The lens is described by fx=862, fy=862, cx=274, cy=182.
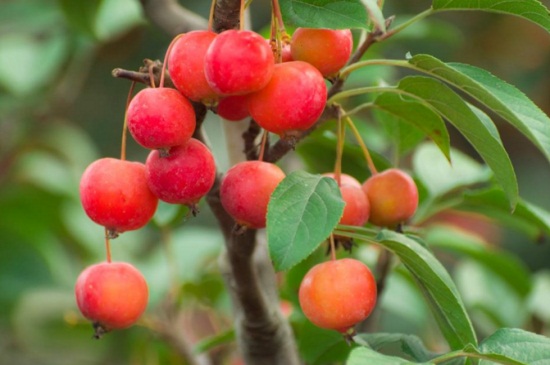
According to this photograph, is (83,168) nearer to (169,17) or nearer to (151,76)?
(169,17)

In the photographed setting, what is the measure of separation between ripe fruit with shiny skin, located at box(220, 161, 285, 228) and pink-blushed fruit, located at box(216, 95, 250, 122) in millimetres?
43

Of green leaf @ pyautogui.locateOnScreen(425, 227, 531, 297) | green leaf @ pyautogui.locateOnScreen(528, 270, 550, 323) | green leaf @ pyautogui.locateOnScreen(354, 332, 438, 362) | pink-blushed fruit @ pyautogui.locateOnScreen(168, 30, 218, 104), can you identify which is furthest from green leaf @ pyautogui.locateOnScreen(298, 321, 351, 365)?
green leaf @ pyautogui.locateOnScreen(528, 270, 550, 323)

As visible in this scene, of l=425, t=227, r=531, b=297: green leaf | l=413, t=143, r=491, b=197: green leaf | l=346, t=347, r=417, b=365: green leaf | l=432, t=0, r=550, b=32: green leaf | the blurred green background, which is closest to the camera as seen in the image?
l=346, t=347, r=417, b=365: green leaf

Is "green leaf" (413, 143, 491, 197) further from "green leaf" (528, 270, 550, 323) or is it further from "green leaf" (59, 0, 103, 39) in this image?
"green leaf" (59, 0, 103, 39)

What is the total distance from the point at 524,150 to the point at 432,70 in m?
1.95

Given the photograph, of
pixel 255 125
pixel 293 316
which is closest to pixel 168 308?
pixel 293 316

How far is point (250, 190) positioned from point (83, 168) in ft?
4.46

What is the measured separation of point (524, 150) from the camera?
8.39ft

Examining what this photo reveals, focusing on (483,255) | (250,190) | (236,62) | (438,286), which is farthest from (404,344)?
(483,255)

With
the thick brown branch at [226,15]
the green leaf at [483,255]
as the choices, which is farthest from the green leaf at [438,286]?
the green leaf at [483,255]

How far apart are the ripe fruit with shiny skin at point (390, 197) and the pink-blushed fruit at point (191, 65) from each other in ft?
0.69

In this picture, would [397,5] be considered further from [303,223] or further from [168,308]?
[303,223]

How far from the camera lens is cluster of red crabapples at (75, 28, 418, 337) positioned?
64 centimetres

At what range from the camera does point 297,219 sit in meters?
0.65
